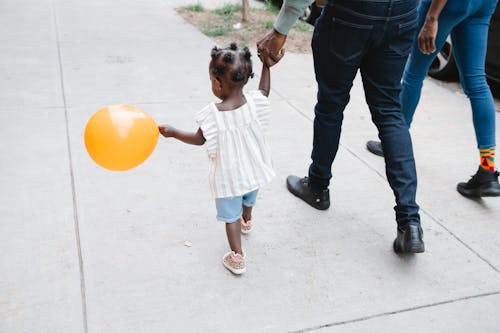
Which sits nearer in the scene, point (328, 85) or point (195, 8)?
point (328, 85)

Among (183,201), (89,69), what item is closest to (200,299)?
(183,201)

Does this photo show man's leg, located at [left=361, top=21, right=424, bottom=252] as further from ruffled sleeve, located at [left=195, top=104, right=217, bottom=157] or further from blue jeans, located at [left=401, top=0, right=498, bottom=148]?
ruffled sleeve, located at [left=195, top=104, right=217, bottom=157]

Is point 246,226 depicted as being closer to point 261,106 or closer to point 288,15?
point 261,106

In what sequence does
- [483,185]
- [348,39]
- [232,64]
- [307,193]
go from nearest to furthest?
[232,64] → [348,39] → [307,193] → [483,185]

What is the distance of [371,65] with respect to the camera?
256cm

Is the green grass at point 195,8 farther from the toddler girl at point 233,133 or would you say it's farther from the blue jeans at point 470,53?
the toddler girl at point 233,133

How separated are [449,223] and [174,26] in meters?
5.41

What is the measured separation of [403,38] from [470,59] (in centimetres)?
87

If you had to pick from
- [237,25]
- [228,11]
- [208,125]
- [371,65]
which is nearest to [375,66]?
[371,65]

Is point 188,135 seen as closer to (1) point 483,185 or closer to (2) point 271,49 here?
(2) point 271,49

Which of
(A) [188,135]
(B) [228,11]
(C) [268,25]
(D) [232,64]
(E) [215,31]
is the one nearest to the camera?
(D) [232,64]

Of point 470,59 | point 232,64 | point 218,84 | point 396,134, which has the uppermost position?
point 232,64

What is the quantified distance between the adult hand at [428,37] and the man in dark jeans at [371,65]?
13.0 inches

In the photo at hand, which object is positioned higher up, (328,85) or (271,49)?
(271,49)
